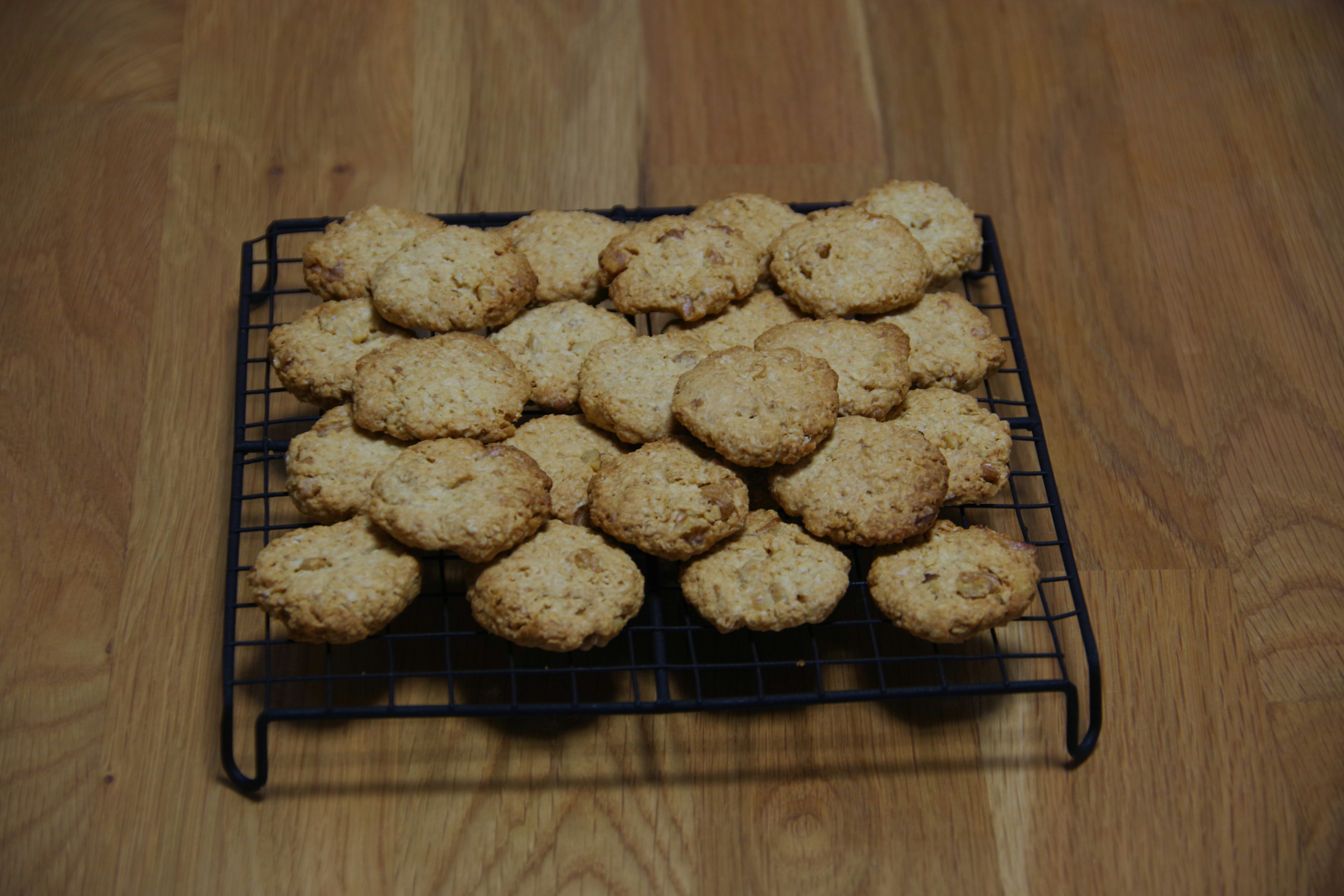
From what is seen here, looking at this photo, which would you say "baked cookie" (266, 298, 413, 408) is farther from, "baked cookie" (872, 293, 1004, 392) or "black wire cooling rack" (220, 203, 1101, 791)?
"baked cookie" (872, 293, 1004, 392)

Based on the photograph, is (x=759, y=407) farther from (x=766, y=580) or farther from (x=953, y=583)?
(x=953, y=583)

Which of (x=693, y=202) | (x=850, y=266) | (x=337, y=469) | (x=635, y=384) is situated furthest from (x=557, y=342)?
(x=693, y=202)

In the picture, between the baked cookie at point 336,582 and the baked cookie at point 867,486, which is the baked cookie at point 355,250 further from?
the baked cookie at point 867,486

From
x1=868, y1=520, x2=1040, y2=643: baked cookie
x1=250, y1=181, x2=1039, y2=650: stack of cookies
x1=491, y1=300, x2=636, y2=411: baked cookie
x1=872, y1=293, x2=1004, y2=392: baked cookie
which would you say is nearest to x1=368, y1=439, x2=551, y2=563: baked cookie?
x1=250, y1=181, x2=1039, y2=650: stack of cookies

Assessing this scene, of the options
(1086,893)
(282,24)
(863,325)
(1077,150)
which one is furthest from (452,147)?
(1086,893)

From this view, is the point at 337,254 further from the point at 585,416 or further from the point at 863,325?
the point at 863,325

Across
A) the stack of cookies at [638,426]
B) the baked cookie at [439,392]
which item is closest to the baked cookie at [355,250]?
the stack of cookies at [638,426]
